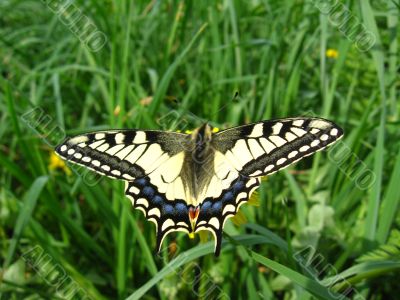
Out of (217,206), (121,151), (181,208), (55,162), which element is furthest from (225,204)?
(55,162)

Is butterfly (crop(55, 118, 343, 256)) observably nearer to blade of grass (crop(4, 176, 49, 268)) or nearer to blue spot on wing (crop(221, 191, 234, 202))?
blue spot on wing (crop(221, 191, 234, 202))

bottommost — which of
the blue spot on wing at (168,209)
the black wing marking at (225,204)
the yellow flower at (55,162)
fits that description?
the black wing marking at (225,204)

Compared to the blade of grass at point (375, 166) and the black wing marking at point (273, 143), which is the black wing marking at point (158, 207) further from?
the blade of grass at point (375, 166)

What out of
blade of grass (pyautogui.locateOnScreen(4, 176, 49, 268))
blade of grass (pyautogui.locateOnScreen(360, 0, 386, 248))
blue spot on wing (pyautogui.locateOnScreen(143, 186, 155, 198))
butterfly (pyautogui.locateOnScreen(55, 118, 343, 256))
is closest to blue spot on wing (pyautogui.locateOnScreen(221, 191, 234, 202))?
butterfly (pyautogui.locateOnScreen(55, 118, 343, 256))

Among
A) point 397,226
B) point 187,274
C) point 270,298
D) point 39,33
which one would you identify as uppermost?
point 39,33

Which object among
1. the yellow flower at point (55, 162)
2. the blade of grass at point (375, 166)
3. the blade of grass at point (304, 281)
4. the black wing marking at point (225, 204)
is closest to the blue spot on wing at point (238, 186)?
the black wing marking at point (225, 204)

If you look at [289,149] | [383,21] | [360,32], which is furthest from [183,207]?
[383,21]

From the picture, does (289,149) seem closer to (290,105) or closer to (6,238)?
(290,105)
